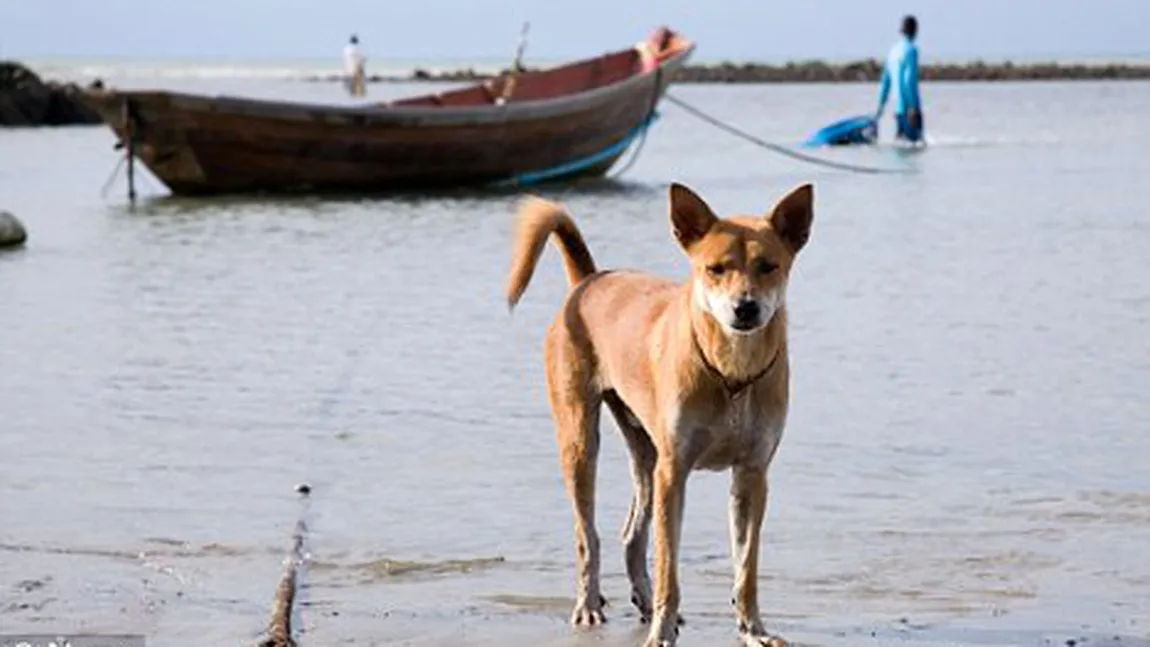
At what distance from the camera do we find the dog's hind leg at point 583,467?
639 cm

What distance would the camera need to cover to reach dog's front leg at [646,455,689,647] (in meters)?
5.79

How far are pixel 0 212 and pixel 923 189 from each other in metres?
11.3

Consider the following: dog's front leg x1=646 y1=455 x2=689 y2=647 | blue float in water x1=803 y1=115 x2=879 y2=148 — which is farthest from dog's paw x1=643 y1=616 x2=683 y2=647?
blue float in water x1=803 y1=115 x2=879 y2=148

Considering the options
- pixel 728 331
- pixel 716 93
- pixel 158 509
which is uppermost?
pixel 728 331

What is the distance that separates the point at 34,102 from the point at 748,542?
157 ft

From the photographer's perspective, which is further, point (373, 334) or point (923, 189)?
point (923, 189)

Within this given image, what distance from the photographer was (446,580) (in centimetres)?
706

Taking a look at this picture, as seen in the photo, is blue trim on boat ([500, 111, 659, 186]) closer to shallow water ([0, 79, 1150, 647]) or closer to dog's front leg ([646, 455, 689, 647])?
shallow water ([0, 79, 1150, 647])

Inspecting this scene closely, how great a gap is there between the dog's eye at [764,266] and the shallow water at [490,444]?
115 cm

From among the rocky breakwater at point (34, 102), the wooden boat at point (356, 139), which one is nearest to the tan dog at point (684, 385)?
the wooden boat at point (356, 139)

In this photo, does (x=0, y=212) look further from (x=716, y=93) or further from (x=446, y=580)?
(x=716, y=93)

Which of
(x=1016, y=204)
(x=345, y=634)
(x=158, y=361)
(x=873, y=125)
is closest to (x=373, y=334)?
(x=158, y=361)

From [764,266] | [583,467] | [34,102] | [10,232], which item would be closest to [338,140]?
[10,232]

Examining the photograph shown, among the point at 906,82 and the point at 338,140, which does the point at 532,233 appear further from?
the point at 906,82
